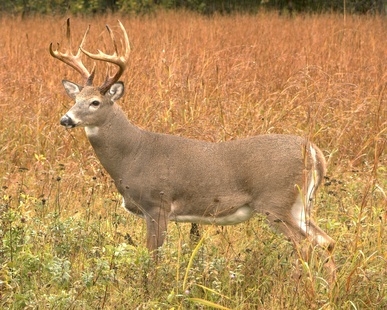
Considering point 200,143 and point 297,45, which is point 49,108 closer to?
point 200,143

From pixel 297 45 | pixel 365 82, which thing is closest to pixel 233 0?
pixel 297 45

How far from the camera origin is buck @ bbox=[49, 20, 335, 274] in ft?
16.0

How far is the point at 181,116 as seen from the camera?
748cm

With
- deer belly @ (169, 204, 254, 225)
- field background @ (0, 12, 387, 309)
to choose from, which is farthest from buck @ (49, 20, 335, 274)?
field background @ (0, 12, 387, 309)

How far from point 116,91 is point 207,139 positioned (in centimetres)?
162

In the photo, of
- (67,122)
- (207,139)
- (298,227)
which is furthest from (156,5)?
(298,227)

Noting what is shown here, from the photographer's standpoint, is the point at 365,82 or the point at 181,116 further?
the point at 365,82

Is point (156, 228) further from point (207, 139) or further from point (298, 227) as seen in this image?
point (207, 139)

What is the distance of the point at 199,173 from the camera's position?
5.10m

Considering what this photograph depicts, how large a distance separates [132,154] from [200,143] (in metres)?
0.42

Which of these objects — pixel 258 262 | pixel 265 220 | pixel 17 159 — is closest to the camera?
pixel 258 262

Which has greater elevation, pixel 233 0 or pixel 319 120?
pixel 319 120

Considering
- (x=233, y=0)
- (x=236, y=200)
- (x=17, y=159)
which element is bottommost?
(x=233, y=0)

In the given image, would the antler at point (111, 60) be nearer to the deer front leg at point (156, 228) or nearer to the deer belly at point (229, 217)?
the deer front leg at point (156, 228)
